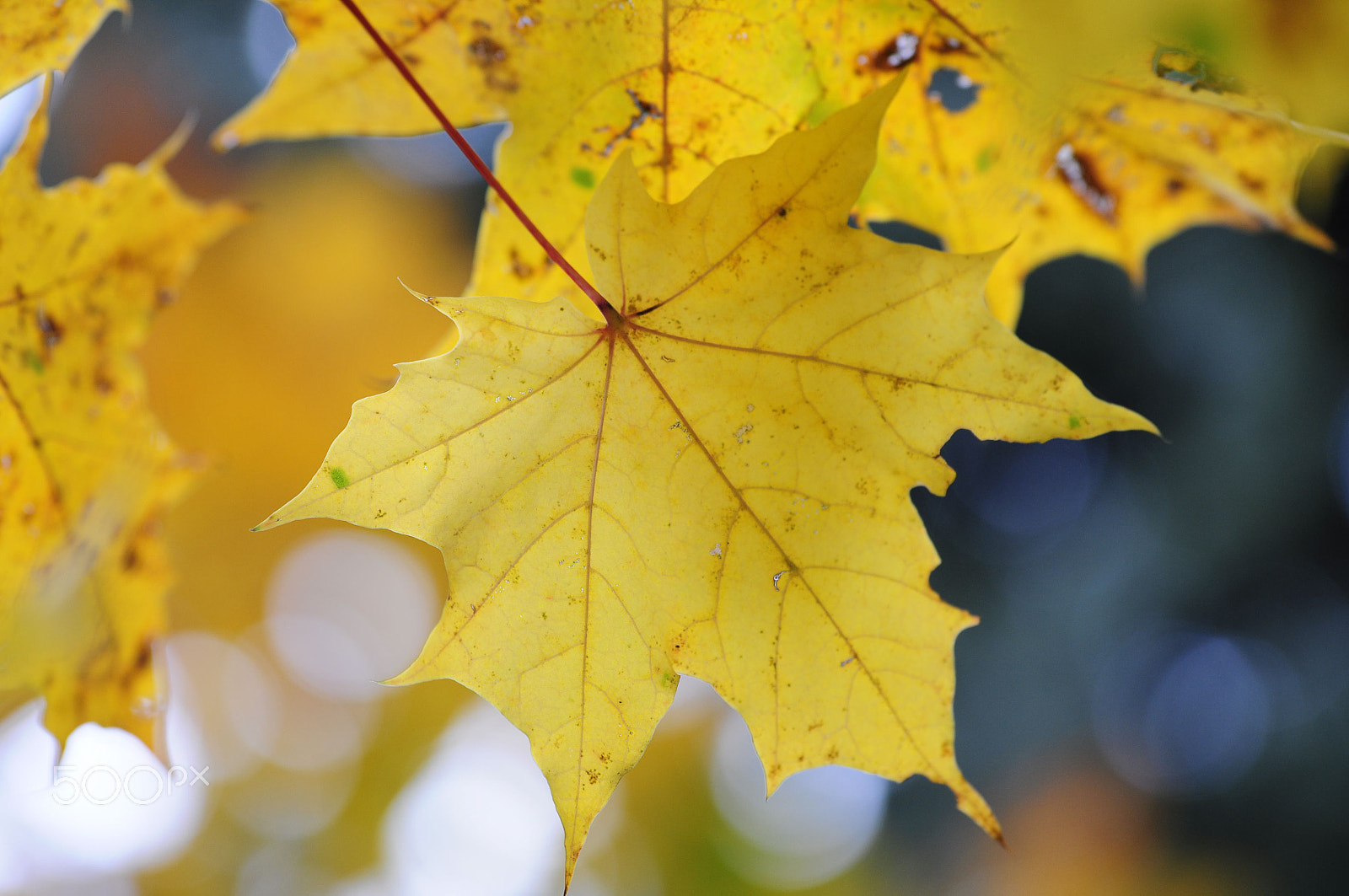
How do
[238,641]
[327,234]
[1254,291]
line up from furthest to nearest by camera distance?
1. [238,641]
2. [327,234]
3. [1254,291]

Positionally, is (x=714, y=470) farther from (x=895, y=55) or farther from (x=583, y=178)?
(x=895, y=55)

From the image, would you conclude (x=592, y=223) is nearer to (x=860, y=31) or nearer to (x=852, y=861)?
(x=860, y=31)

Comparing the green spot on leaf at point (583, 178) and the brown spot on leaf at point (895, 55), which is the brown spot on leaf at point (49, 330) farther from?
the brown spot on leaf at point (895, 55)

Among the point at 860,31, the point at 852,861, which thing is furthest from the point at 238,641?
the point at 860,31

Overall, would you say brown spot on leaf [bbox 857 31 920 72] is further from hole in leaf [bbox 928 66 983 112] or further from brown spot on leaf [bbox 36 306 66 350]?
brown spot on leaf [bbox 36 306 66 350]

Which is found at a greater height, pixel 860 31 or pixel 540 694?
pixel 860 31

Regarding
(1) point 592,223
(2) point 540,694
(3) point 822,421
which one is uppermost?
(1) point 592,223

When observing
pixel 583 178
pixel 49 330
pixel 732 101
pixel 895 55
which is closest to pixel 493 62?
pixel 583 178

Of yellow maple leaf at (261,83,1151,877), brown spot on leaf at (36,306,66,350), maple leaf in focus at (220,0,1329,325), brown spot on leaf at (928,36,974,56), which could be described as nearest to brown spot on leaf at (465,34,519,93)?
maple leaf in focus at (220,0,1329,325)
